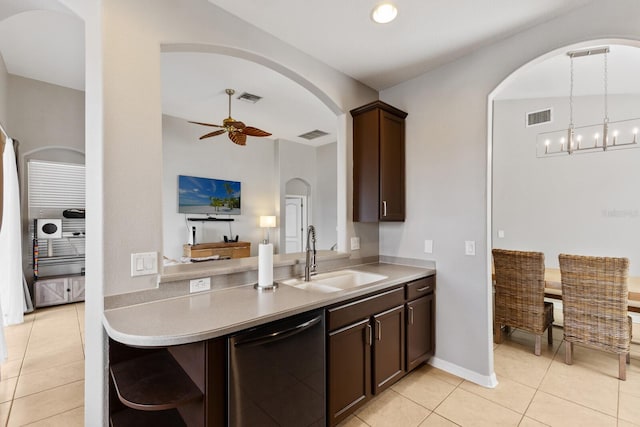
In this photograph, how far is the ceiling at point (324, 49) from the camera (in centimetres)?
201

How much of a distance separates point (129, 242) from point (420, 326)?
2.35m

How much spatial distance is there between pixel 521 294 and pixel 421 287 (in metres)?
1.34

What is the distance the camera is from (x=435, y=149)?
278 centimetres

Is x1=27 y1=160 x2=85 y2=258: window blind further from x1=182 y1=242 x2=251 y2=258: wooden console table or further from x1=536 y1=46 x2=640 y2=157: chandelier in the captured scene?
x1=536 y1=46 x2=640 y2=157: chandelier

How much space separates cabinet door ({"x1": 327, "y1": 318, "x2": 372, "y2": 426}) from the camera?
178cm

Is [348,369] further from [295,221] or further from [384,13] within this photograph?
[295,221]

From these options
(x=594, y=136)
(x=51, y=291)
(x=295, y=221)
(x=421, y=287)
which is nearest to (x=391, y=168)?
(x=421, y=287)

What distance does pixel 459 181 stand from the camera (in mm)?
2600

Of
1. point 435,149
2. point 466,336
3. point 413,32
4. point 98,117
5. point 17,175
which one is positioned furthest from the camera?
point 17,175

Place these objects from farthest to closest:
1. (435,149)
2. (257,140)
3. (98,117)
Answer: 1. (257,140)
2. (435,149)
3. (98,117)

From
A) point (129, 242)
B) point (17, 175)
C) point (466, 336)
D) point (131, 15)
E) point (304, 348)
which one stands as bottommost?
point (466, 336)

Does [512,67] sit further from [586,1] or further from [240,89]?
[240,89]

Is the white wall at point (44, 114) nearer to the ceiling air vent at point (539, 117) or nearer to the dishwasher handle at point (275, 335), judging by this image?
the dishwasher handle at point (275, 335)

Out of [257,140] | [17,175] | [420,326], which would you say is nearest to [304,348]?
[420,326]
